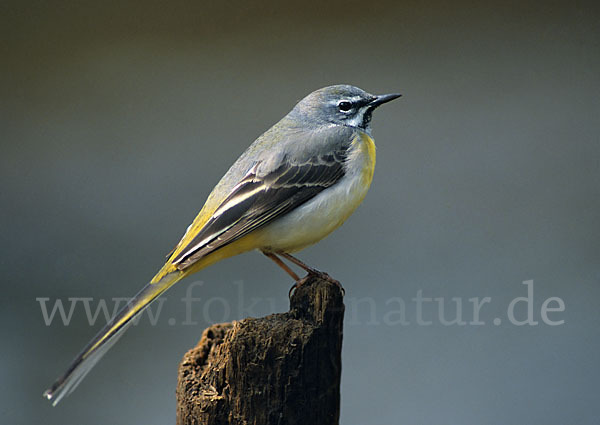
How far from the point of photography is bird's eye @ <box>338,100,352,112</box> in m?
3.20

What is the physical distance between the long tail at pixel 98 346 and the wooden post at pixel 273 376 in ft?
1.20

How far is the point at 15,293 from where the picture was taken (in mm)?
4949

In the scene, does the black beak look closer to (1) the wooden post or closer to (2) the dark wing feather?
(2) the dark wing feather

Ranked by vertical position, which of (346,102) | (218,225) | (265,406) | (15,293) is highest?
(346,102)

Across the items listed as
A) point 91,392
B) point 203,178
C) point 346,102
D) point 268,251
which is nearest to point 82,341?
point 91,392

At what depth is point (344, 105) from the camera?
3201mm

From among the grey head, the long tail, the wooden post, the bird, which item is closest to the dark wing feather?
the bird

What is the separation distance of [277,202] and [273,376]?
2.73 feet

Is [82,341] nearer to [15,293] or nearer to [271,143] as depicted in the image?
[15,293]

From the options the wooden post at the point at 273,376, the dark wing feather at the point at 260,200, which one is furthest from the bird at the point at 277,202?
the wooden post at the point at 273,376

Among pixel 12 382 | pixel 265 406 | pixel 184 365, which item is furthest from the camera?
pixel 12 382

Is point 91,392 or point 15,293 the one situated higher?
point 15,293

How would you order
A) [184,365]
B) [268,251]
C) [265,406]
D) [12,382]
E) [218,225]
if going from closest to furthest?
1. [265,406]
2. [184,365]
3. [218,225]
4. [268,251]
5. [12,382]

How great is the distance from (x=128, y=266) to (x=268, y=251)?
2256 millimetres
